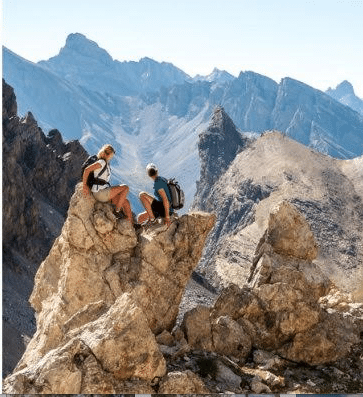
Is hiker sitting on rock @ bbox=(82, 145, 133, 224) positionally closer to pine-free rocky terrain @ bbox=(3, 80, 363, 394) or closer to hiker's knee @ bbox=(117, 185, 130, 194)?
hiker's knee @ bbox=(117, 185, 130, 194)

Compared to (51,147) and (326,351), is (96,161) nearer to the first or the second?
(326,351)

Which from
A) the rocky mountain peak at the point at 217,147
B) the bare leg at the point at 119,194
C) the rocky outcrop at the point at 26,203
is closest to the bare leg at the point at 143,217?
the bare leg at the point at 119,194

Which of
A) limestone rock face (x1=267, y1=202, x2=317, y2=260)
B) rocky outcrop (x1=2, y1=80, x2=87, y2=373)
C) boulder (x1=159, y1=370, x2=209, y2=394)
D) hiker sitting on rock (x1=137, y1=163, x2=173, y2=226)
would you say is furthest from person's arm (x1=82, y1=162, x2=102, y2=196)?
rocky outcrop (x1=2, y1=80, x2=87, y2=373)

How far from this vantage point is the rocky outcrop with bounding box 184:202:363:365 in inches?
468

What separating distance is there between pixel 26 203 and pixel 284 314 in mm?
51894

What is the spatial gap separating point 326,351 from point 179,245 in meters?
3.06

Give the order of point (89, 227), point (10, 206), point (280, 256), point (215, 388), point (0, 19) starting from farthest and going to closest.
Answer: point (10, 206) → point (280, 256) → point (89, 227) → point (0, 19) → point (215, 388)

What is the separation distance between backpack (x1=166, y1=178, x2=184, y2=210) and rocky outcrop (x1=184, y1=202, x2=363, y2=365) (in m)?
1.80

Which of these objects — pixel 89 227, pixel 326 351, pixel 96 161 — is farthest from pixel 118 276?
pixel 326 351

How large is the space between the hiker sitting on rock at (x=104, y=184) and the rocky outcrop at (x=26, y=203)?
26.7 metres

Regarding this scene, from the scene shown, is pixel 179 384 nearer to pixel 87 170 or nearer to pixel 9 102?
pixel 87 170

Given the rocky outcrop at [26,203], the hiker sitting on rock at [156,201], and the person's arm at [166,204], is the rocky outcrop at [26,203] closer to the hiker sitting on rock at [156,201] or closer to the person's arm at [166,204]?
the hiker sitting on rock at [156,201]

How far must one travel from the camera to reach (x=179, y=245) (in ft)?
40.7

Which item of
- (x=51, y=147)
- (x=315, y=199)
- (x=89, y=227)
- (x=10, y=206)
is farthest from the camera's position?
(x=315, y=199)
